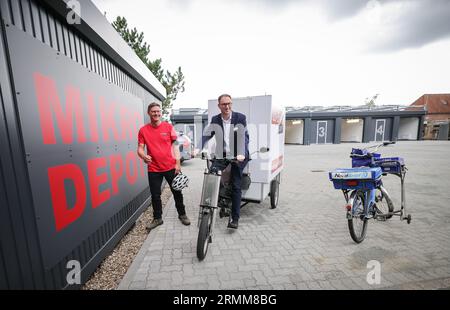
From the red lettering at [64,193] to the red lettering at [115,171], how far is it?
74 centimetres

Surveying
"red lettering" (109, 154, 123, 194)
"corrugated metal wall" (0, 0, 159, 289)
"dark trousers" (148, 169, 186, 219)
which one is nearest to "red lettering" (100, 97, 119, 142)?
"red lettering" (109, 154, 123, 194)

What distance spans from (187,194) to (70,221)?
12.4ft

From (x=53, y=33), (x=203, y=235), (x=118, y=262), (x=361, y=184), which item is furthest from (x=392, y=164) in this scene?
(x=53, y=33)

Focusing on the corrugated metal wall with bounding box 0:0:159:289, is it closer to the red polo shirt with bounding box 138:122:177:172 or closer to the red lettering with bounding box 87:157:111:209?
the red lettering with bounding box 87:157:111:209

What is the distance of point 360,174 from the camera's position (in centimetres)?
→ 280

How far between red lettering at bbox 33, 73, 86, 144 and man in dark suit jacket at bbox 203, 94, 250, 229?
5.69ft

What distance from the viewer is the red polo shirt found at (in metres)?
3.36

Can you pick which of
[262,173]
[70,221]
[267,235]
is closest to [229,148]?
[262,173]

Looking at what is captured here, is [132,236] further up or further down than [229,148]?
further down

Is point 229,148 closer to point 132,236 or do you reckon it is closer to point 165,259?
point 165,259

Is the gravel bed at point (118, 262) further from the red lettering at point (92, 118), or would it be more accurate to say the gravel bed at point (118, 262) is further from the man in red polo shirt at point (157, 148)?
the red lettering at point (92, 118)

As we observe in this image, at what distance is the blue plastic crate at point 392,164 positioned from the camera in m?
3.45

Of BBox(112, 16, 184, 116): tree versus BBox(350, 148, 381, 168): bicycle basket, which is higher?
BBox(112, 16, 184, 116): tree

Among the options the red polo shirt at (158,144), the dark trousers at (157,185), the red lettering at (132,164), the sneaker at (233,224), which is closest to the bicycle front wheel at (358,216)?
the sneaker at (233,224)
